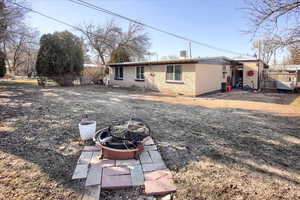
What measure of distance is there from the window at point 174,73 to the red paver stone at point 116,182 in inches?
380

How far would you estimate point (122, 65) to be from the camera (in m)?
15.1

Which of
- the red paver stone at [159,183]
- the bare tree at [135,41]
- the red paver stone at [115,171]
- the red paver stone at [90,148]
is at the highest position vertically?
the bare tree at [135,41]

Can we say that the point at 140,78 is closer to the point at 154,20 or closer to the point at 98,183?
the point at 154,20

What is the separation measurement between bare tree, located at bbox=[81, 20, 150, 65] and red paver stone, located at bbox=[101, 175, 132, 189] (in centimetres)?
2351

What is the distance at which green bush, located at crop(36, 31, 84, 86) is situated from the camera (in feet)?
47.4

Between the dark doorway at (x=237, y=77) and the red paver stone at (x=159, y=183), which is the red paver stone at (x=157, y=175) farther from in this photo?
the dark doorway at (x=237, y=77)

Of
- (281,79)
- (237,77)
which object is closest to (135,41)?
(237,77)

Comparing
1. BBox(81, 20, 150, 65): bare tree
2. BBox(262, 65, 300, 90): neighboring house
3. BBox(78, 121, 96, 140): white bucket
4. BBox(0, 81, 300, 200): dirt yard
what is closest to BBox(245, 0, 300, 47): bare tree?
BBox(0, 81, 300, 200): dirt yard

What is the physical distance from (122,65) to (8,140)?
12.5 meters

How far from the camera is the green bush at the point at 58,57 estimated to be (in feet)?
47.4

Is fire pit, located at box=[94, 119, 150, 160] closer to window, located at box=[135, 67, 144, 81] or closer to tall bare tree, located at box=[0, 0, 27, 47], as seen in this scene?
window, located at box=[135, 67, 144, 81]

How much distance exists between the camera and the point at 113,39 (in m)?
24.2

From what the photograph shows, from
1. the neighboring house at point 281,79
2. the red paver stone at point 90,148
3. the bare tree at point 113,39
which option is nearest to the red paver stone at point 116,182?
the red paver stone at point 90,148

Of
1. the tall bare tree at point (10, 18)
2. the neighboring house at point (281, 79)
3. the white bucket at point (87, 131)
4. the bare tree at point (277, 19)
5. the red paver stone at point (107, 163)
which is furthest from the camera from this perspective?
the neighboring house at point (281, 79)
